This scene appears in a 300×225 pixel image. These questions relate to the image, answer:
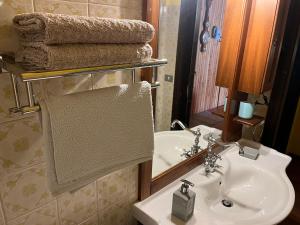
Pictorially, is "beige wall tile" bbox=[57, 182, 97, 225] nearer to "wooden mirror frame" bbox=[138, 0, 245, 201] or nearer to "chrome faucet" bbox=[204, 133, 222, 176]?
"wooden mirror frame" bbox=[138, 0, 245, 201]

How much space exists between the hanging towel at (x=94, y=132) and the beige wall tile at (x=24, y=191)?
11cm

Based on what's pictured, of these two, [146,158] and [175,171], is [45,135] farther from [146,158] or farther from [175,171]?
[175,171]

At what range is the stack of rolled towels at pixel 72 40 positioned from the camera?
437 millimetres

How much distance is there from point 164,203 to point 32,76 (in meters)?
0.78

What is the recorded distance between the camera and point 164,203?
3.22 feet

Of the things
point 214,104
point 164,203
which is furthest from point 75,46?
point 214,104

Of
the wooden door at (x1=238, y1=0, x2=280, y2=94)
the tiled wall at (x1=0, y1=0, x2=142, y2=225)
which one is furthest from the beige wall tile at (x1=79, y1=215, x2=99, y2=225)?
the wooden door at (x1=238, y1=0, x2=280, y2=94)

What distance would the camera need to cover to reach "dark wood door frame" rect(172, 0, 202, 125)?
110cm

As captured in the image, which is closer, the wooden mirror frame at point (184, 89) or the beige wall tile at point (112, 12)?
the beige wall tile at point (112, 12)

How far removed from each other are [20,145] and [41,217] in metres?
0.25

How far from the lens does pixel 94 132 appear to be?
597 millimetres

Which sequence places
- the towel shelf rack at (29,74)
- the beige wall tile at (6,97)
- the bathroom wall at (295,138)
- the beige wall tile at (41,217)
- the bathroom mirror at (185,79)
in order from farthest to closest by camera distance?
the bathroom wall at (295,138), the bathroom mirror at (185,79), the beige wall tile at (41,217), the beige wall tile at (6,97), the towel shelf rack at (29,74)

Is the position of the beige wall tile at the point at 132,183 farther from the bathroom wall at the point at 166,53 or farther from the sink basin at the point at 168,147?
Result: the bathroom wall at the point at 166,53

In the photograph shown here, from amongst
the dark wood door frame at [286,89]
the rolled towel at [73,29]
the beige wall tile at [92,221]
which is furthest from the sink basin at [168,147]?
the dark wood door frame at [286,89]
